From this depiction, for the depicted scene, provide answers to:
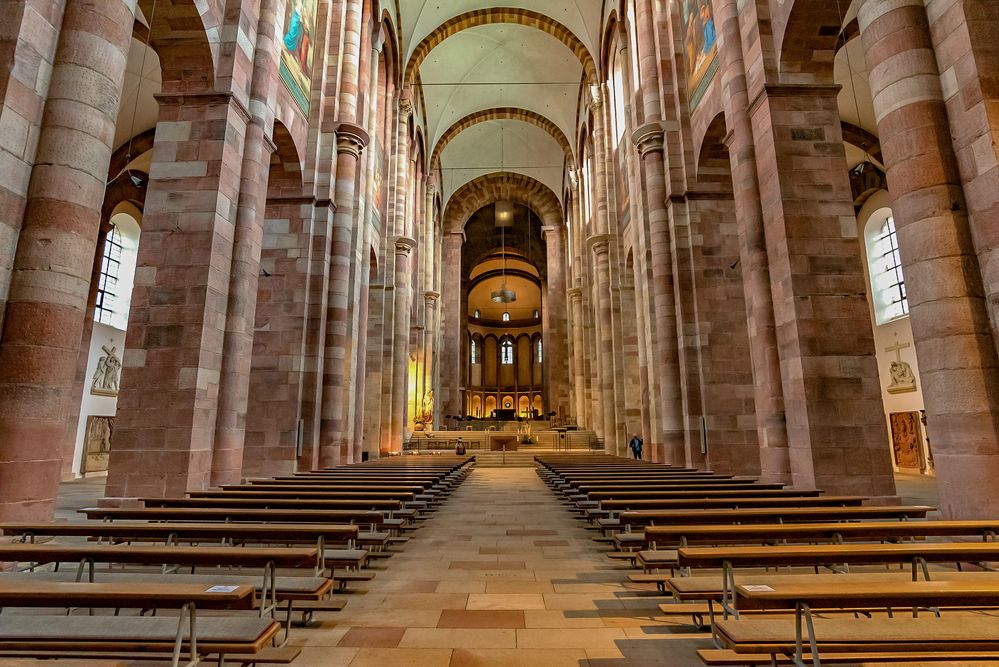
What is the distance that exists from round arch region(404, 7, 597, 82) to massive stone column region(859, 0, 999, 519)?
21771 millimetres

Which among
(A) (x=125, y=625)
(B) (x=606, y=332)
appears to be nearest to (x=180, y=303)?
(A) (x=125, y=625)

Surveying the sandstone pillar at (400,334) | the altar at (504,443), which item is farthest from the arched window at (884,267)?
the sandstone pillar at (400,334)

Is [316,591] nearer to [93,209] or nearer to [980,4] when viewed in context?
[93,209]

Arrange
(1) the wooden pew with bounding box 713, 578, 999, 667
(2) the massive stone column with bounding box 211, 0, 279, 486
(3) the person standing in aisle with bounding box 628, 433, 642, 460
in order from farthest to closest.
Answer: (3) the person standing in aisle with bounding box 628, 433, 642, 460 < (2) the massive stone column with bounding box 211, 0, 279, 486 < (1) the wooden pew with bounding box 713, 578, 999, 667

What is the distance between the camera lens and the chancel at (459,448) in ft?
11.2

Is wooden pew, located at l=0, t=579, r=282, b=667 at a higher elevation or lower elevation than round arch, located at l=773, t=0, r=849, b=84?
lower

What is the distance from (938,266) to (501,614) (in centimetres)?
556

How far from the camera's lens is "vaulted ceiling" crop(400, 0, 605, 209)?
25.7 m

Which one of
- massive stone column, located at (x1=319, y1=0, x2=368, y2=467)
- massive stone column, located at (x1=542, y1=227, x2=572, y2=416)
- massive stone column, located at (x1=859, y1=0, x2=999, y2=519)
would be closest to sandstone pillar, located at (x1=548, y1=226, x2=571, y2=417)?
massive stone column, located at (x1=542, y1=227, x2=572, y2=416)

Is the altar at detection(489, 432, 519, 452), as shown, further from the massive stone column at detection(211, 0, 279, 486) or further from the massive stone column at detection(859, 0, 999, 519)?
the massive stone column at detection(859, 0, 999, 519)

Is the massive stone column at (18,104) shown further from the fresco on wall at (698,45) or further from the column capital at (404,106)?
the column capital at (404,106)

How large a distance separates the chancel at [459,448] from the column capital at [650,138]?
0.18 feet

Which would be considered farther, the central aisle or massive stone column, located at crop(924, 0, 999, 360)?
massive stone column, located at crop(924, 0, 999, 360)

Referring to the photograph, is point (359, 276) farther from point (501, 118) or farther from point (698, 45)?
point (501, 118)
